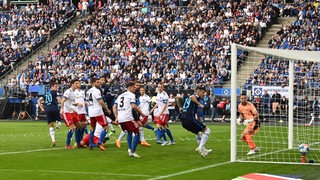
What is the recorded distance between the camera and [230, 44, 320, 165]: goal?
21.3 meters

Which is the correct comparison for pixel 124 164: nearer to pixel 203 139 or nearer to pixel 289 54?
pixel 203 139

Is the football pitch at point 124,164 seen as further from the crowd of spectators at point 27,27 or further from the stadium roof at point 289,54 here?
the crowd of spectators at point 27,27

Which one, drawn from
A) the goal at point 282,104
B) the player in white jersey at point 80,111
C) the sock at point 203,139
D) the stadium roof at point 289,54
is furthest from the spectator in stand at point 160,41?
the sock at point 203,139

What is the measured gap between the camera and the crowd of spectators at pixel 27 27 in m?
56.9

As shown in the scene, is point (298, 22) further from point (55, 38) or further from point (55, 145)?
point (55, 145)

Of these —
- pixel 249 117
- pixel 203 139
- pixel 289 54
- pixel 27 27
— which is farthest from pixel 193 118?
pixel 27 27

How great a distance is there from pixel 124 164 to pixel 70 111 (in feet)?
19.0

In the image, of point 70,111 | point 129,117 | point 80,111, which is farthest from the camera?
point 80,111

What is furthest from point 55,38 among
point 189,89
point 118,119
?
point 118,119

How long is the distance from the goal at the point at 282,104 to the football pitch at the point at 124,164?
4.59ft

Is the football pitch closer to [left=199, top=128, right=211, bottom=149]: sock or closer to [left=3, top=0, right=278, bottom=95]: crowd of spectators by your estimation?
[left=199, top=128, right=211, bottom=149]: sock

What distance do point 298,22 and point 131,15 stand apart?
13930mm

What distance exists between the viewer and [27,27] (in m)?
59.6

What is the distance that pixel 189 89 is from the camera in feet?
147
